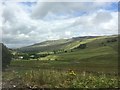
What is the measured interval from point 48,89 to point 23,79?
279 cm

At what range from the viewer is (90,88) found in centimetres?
1253

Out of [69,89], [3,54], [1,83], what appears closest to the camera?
[69,89]

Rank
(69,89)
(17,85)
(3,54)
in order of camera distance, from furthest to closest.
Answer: (3,54) → (17,85) → (69,89)

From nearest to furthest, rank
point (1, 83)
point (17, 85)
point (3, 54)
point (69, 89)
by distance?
point (69, 89) → point (17, 85) → point (1, 83) → point (3, 54)

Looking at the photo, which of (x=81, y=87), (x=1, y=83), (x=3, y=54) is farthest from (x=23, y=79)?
(x=3, y=54)

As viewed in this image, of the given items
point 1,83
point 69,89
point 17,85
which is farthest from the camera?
point 1,83

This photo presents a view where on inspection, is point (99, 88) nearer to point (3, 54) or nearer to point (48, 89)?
point (48, 89)

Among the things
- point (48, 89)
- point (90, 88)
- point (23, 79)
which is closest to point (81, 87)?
point (90, 88)

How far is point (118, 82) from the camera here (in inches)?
558

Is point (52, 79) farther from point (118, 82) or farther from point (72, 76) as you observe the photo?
point (118, 82)

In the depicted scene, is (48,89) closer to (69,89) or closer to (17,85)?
(69,89)

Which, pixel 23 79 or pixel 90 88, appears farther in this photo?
pixel 23 79

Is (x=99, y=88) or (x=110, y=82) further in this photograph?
(x=110, y=82)

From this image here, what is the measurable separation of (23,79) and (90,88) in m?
3.91
